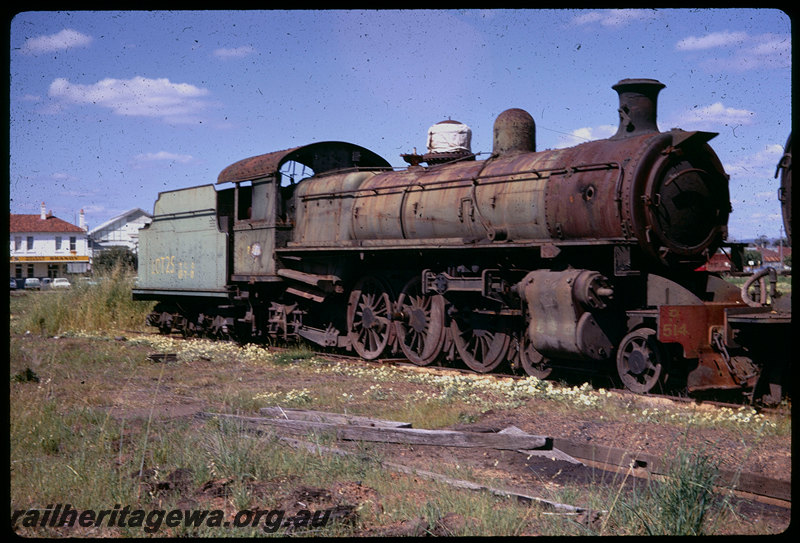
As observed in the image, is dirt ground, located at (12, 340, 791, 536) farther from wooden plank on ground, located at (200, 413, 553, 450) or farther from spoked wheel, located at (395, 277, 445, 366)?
spoked wheel, located at (395, 277, 445, 366)

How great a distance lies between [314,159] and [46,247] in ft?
168

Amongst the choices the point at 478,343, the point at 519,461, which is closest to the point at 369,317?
the point at 478,343

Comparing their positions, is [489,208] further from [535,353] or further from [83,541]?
[83,541]

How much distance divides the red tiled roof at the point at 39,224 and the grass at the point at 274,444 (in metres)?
49.6

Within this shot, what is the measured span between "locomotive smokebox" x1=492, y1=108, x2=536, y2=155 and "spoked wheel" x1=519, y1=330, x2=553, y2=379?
3.04 metres

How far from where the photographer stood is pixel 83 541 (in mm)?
4047

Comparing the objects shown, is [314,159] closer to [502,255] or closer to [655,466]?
[502,255]

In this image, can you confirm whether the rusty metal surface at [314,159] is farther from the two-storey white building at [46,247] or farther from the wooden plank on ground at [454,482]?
the two-storey white building at [46,247]

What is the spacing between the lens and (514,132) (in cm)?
1159

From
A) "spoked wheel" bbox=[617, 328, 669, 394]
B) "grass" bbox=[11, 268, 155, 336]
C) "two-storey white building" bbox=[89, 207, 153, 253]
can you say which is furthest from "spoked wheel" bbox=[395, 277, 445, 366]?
"two-storey white building" bbox=[89, 207, 153, 253]

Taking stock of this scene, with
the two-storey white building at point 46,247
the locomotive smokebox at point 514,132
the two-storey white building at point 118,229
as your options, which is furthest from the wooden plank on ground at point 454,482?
the two-storey white building at point 118,229

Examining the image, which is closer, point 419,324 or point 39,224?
point 419,324

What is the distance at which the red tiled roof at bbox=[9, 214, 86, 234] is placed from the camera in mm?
56319

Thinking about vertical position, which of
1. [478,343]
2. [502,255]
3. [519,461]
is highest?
[502,255]
